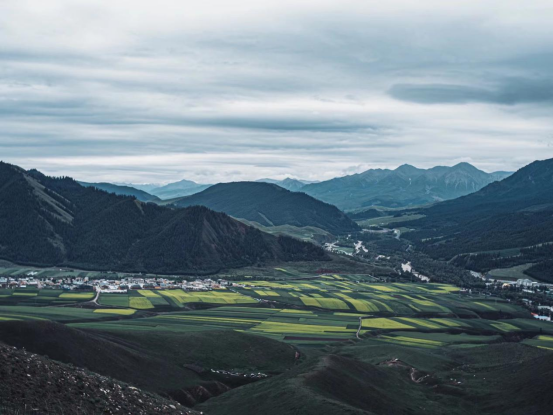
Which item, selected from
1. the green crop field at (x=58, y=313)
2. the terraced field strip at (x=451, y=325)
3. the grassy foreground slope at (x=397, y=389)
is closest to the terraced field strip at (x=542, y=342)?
the terraced field strip at (x=451, y=325)

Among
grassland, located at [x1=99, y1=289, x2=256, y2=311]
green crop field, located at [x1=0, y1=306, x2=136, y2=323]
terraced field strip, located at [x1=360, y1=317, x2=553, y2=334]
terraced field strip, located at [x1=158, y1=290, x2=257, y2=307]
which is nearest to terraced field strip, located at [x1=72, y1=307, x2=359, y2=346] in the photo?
terraced field strip, located at [x1=360, y1=317, x2=553, y2=334]

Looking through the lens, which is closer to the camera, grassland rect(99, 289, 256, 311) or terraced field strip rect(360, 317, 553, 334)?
terraced field strip rect(360, 317, 553, 334)

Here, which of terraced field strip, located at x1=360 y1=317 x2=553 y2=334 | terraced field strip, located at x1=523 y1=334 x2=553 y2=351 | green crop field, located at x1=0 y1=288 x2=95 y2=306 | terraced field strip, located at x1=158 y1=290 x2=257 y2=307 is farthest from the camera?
terraced field strip, located at x1=158 y1=290 x2=257 y2=307

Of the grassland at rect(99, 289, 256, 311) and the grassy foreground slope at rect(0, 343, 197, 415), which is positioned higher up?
the grassy foreground slope at rect(0, 343, 197, 415)

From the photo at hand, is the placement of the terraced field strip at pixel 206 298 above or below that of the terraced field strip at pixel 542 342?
above

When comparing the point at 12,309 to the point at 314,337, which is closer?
the point at 314,337

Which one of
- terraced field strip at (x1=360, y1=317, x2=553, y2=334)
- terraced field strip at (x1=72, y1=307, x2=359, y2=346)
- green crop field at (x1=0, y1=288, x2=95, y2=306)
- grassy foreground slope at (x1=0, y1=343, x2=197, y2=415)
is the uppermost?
grassy foreground slope at (x1=0, y1=343, x2=197, y2=415)

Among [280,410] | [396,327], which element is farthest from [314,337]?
[280,410]

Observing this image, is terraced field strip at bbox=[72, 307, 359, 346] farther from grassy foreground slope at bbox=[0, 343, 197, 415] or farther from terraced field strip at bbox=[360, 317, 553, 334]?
grassy foreground slope at bbox=[0, 343, 197, 415]

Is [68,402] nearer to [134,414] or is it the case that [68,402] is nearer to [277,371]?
[134,414]

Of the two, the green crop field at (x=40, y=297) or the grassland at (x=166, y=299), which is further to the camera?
the grassland at (x=166, y=299)

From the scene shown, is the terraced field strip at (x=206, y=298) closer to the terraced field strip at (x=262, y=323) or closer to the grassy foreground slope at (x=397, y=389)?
the terraced field strip at (x=262, y=323)
